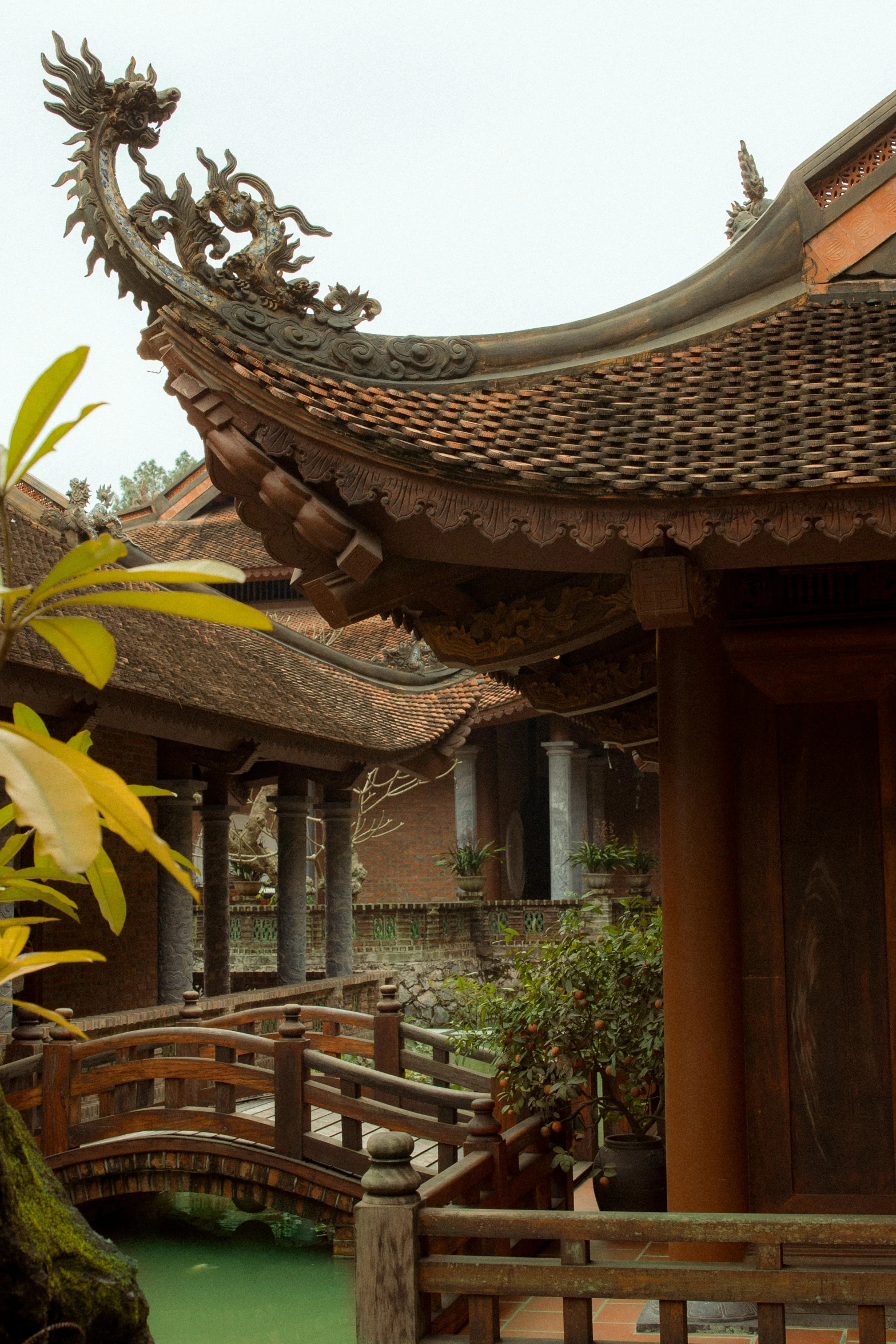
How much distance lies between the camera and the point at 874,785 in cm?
482

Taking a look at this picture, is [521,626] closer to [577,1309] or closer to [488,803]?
[577,1309]

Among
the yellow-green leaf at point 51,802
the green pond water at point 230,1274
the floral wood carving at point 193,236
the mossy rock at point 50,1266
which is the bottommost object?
A: the green pond water at point 230,1274

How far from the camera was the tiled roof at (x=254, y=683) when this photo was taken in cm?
909

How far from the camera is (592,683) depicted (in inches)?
254

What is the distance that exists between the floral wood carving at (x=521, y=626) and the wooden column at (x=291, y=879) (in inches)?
303

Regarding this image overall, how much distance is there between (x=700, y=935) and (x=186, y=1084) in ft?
15.1

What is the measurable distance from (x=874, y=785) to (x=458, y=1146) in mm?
2698

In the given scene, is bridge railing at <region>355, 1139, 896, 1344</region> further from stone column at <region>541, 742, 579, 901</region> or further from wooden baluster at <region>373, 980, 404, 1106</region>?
stone column at <region>541, 742, 579, 901</region>

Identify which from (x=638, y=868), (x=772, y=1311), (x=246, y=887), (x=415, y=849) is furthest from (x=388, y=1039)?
(x=415, y=849)

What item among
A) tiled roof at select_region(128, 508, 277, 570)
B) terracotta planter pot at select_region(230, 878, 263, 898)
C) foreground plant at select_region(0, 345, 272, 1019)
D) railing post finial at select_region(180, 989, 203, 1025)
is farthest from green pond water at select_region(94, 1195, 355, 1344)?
tiled roof at select_region(128, 508, 277, 570)

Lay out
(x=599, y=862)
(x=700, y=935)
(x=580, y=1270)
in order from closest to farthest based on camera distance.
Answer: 1. (x=580, y=1270)
2. (x=700, y=935)
3. (x=599, y=862)

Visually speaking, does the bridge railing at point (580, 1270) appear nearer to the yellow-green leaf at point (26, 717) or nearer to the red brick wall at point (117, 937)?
the yellow-green leaf at point (26, 717)

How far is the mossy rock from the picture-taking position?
246 centimetres

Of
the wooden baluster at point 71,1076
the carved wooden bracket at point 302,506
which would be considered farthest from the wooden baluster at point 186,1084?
the carved wooden bracket at point 302,506
